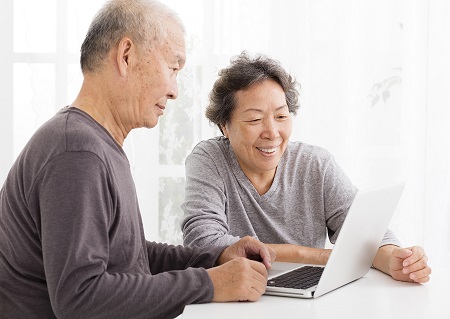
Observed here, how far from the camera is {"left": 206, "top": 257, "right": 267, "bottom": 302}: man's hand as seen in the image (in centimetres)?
150

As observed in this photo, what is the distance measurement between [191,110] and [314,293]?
202 cm

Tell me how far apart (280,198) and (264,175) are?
10 centimetres

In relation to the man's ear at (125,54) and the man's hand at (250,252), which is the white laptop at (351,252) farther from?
the man's ear at (125,54)

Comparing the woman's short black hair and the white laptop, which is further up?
the woman's short black hair

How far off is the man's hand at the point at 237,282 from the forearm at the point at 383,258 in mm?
456

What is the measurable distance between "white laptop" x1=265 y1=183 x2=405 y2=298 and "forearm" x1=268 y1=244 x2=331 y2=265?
17 centimetres

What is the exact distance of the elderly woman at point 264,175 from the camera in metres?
2.31

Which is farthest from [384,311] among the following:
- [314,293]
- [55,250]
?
[55,250]

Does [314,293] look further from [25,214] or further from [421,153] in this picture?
[421,153]

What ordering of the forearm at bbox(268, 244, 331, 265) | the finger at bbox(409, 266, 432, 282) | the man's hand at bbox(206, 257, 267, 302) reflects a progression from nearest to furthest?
the man's hand at bbox(206, 257, 267, 302) → the finger at bbox(409, 266, 432, 282) → the forearm at bbox(268, 244, 331, 265)

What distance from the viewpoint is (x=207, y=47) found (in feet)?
11.4

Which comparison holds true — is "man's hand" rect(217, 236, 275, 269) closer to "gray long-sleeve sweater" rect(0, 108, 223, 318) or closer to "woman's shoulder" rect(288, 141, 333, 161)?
"gray long-sleeve sweater" rect(0, 108, 223, 318)

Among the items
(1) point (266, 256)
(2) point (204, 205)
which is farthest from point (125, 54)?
(2) point (204, 205)

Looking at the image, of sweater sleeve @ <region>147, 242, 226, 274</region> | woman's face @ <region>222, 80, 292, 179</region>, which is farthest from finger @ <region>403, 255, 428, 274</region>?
woman's face @ <region>222, 80, 292, 179</region>
